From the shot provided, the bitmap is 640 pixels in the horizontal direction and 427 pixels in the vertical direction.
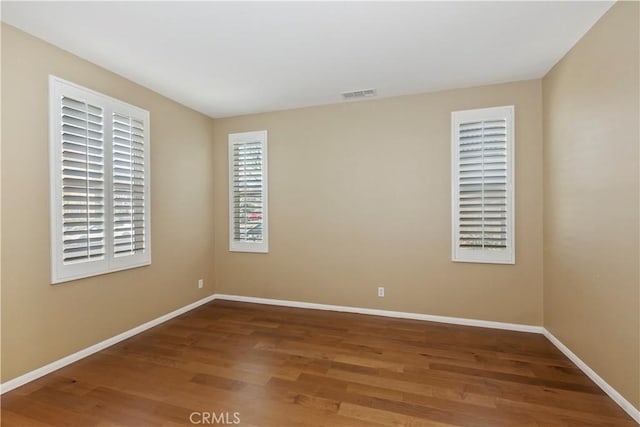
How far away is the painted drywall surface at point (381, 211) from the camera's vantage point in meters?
3.37

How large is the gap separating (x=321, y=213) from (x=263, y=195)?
922 mm

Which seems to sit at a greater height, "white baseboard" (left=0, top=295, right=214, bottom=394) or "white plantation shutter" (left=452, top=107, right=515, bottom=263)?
"white plantation shutter" (left=452, top=107, right=515, bottom=263)

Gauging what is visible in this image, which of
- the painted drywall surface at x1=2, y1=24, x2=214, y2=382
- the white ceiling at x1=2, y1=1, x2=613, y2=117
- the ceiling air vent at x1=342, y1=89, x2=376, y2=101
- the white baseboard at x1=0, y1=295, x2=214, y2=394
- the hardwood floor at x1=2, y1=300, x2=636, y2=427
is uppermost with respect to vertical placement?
the ceiling air vent at x1=342, y1=89, x2=376, y2=101

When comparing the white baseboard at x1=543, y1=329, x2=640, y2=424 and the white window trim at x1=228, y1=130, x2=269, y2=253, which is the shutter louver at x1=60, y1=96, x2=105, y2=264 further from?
the white baseboard at x1=543, y1=329, x2=640, y2=424

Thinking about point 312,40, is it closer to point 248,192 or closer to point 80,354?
point 248,192

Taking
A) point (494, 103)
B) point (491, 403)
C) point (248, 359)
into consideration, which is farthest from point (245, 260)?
point (494, 103)

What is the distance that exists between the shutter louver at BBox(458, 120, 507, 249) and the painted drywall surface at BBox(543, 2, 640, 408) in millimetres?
431

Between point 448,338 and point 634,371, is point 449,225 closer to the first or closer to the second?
point 448,338

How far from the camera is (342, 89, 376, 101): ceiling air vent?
3650 millimetres

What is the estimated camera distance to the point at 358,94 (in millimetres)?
3738

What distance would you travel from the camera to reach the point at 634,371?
6.51 ft

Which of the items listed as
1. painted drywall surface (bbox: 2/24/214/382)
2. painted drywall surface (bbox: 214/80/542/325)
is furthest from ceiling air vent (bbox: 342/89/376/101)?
painted drywall surface (bbox: 2/24/214/382)

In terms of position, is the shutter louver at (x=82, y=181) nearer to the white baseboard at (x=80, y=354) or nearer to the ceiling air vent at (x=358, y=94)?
the white baseboard at (x=80, y=354)

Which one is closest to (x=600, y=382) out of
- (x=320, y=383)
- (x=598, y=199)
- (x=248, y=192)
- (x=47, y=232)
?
(x=598, y=199)
